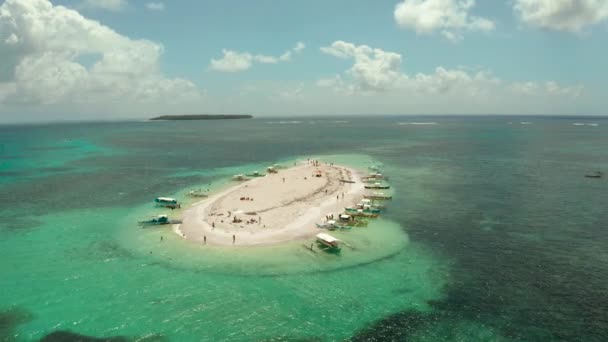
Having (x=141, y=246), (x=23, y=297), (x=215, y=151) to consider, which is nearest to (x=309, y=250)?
(x=141, y=246)

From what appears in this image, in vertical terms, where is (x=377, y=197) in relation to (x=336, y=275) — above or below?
above

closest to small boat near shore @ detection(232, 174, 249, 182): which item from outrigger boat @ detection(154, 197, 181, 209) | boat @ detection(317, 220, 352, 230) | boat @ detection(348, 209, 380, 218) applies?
outrigger boat @ detection(154, 197, 181, 209)

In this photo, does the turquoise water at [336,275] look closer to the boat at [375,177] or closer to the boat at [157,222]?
the boat at [157,222]

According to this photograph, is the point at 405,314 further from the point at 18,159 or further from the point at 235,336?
the point at 18,159

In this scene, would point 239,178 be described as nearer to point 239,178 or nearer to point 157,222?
point 239,178

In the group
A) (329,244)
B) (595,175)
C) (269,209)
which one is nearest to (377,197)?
(269,209)

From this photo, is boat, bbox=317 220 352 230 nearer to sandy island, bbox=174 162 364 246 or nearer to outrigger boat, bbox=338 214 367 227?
sandy island, bbox=174 162 364 246

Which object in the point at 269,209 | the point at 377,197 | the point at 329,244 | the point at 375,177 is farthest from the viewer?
the point at 375,177
